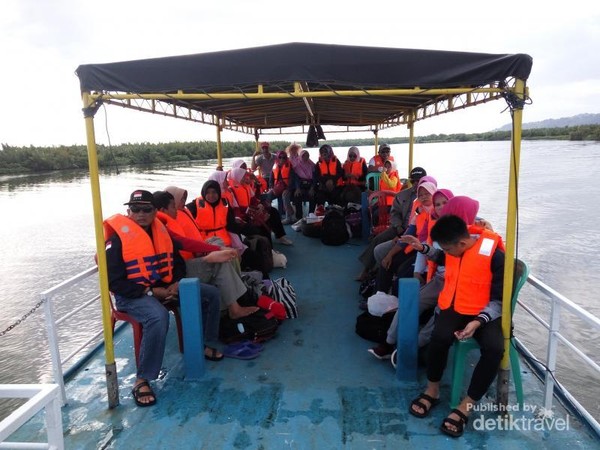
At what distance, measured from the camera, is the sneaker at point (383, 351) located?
327 cm

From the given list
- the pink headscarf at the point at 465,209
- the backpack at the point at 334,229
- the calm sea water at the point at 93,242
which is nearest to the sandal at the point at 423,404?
the pink headscarf at the point at 465,209

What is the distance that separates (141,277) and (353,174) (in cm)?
587

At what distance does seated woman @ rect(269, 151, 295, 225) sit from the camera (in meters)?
8.57

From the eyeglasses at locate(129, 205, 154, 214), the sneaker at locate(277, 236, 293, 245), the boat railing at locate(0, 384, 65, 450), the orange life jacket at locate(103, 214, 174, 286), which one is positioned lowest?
the sneaker at locate(277, 236, 293, 245)

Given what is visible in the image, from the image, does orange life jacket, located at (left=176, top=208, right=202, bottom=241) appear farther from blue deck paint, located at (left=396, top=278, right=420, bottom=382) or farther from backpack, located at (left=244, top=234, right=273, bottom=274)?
blue deck paint, located at (left=396, top=278, right=420, bottom=382)

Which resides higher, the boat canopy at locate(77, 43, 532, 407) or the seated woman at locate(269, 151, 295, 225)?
the boat canopy at locate(77, 43, 532, 407)

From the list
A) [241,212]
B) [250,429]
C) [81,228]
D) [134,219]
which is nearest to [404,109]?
[241,212]

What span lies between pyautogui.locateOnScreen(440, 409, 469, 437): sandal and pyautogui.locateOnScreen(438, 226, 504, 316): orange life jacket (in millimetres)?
603

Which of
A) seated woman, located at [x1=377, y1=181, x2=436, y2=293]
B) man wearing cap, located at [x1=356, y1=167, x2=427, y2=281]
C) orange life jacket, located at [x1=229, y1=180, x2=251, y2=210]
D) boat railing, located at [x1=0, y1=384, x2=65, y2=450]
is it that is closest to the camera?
boat railing, located at [x1=0, y1=384, x2=65, y2=450]

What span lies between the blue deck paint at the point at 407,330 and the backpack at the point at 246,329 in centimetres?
119

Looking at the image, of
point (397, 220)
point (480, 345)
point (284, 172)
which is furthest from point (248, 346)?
point (284, 172)

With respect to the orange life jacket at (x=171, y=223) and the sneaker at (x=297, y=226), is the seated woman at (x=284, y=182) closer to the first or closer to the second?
the sneaker at (x=297, y=226)

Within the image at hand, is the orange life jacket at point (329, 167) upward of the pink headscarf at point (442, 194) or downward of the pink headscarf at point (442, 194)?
upward

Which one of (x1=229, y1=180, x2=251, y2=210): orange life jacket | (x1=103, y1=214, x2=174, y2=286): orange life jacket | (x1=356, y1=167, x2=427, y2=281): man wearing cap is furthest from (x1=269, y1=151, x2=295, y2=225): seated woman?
(x1=103, y1=214, x2=174, y2=286): orange life jacket
